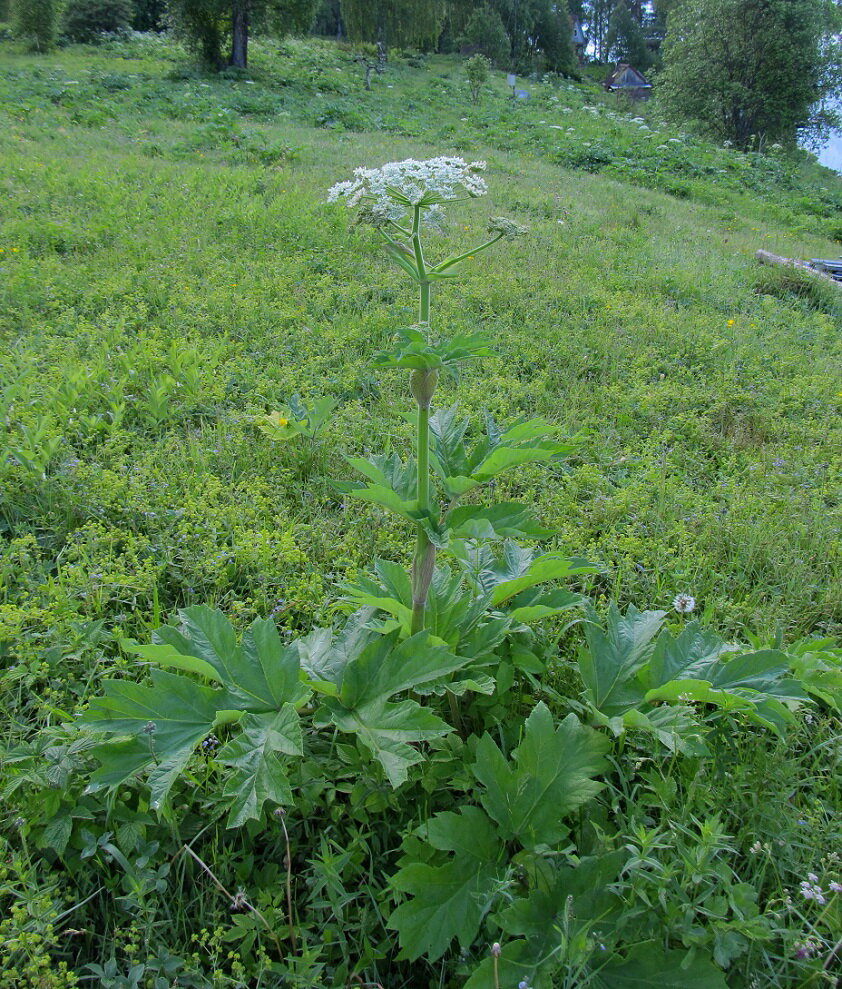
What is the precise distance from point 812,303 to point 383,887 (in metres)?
7.63

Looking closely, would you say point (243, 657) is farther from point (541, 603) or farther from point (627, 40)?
point (627, 40)

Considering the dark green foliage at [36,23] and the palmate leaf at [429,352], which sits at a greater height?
the dark green foliage at [36,23]

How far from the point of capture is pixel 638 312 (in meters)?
5.71

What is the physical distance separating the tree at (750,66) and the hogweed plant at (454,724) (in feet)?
104

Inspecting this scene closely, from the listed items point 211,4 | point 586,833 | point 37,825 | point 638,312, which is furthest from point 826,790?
point 211,4

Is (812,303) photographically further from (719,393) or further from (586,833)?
(586,833)

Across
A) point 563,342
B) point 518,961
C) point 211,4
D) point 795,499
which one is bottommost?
point 518,961

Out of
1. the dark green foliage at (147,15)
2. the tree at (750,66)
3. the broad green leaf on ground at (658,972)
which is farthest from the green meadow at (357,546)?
the dark green foliage at (147,15)

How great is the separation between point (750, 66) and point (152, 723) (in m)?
34.8

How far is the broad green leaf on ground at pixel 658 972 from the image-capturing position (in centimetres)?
127

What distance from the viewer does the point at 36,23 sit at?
24.4 metres

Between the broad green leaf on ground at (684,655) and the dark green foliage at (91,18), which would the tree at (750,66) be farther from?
the broad green leaf on ground at (684,655)

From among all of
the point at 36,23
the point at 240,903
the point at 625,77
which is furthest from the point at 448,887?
the point at 625,77

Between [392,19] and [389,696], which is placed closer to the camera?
[389,696]
